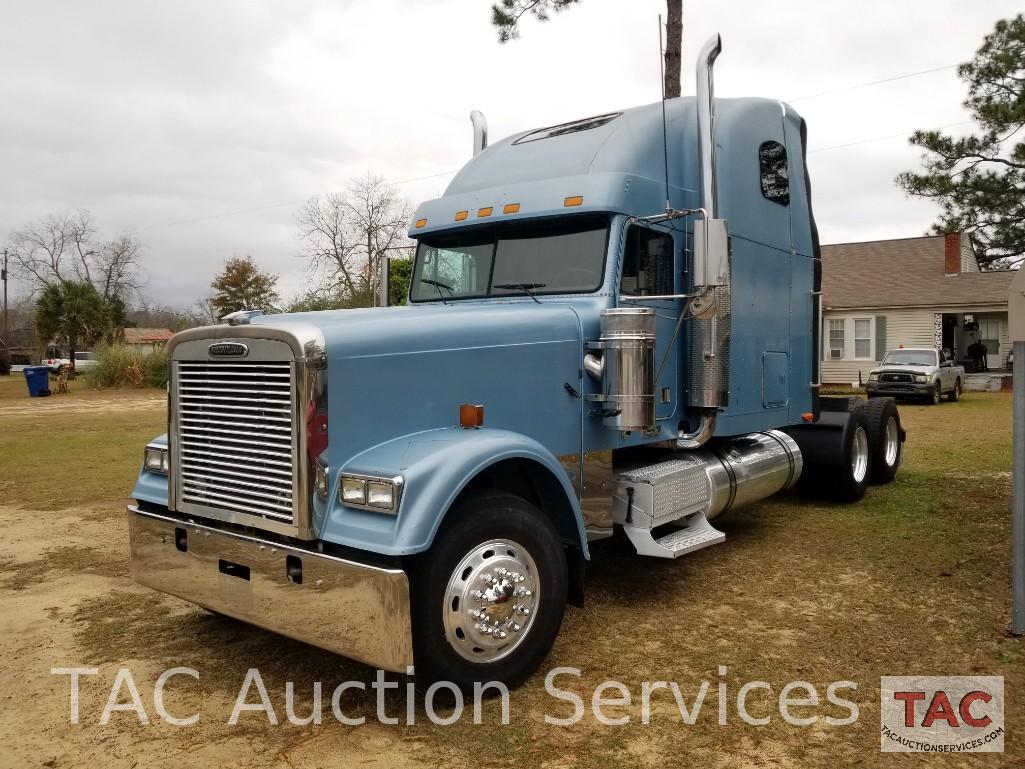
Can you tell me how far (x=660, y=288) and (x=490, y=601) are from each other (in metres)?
2.68

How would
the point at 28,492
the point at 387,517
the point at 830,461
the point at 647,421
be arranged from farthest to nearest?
the point at 28,492 < the point at 830,461 < the point at 647,421 < the point at 387,517

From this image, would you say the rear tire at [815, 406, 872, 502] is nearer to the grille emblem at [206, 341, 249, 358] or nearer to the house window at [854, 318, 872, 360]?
the grille emblem at [206, 341, 249, 358]

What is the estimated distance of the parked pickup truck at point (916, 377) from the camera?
70.8 feet

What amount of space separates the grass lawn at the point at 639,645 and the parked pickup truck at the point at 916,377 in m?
14.4

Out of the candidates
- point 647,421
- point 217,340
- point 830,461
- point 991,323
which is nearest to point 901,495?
point 830,461

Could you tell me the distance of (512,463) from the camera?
14.0ft

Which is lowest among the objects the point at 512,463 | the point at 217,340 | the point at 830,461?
the point at 830,461

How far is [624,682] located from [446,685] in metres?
0.96

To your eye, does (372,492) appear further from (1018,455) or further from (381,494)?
(1018,455)

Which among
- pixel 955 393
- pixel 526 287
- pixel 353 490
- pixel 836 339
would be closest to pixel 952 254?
pixel 836 339

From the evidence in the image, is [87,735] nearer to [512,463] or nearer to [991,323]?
[512,463]

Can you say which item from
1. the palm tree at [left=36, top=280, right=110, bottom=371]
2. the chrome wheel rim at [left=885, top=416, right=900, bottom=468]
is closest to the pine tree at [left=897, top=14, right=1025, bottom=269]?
the chrome wheel rim at [left=885, top=416, right=900, bottom=468]

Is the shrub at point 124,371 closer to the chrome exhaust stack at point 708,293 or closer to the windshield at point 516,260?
the windshield at point 516,260

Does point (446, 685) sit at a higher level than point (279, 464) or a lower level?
lower
